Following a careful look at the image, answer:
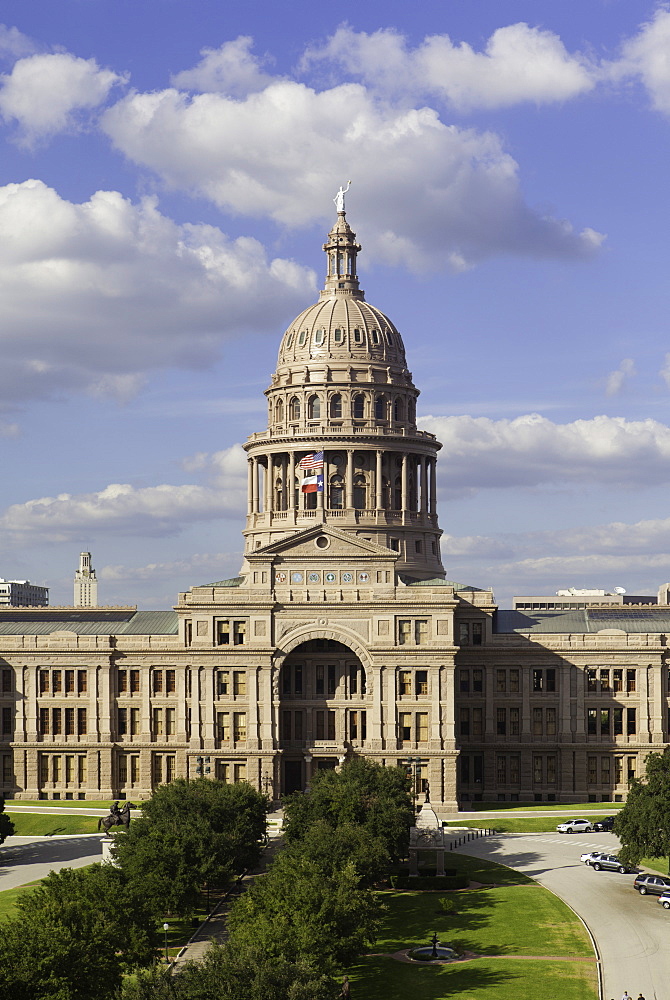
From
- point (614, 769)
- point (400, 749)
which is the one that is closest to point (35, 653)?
point (400, 749)

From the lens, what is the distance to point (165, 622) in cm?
14500

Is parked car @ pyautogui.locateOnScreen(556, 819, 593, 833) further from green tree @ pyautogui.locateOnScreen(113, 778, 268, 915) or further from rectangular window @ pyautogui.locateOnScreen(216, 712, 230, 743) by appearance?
rectangular window @ pyautogui.locateOnScreen(216, 712, 230, 743)

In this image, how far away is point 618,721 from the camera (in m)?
136

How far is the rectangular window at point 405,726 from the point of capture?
128 m

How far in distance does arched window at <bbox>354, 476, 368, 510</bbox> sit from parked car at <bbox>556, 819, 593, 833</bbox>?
4744 centimetres

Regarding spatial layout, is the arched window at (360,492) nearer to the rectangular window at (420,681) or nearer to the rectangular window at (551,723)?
the rectangular window at (420,681)

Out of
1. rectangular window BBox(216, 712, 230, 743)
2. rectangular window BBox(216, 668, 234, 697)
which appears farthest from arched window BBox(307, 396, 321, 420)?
rectangular window BBox(216, 712, 230, 743)

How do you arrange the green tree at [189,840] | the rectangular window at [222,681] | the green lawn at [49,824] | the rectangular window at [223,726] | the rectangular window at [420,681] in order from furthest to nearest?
1. the rectangular window at [222,681]
2. the rectangular window at [223,726]
3. the rectangular window at [420,681]
4. the green lawn at [49,824]
5. the green tree at [189,840]

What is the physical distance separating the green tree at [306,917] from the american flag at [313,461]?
76.3 meters

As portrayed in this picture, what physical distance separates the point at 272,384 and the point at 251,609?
38344 mm

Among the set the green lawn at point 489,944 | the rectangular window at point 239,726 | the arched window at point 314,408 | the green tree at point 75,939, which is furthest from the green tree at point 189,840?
the arched window at point 314,408

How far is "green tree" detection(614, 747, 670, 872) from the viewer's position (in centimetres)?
9225

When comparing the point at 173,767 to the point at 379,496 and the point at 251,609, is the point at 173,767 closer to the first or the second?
the point at 251,609

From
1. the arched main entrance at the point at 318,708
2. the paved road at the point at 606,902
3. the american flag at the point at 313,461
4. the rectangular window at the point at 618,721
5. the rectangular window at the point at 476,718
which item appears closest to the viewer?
the paved road at the point at 606,902
